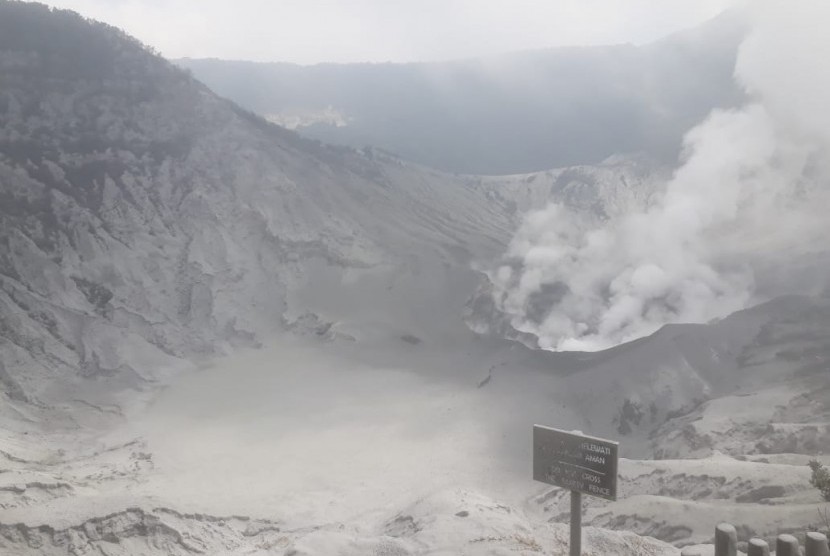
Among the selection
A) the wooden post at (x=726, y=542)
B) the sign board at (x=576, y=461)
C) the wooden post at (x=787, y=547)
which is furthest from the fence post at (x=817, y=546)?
the sign board at (x=576, y=461)

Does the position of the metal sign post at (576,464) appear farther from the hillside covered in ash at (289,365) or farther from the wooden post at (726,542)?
the hillside covered in ash at (289,365)

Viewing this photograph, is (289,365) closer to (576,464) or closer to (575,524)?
(575,524)

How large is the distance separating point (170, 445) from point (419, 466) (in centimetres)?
593

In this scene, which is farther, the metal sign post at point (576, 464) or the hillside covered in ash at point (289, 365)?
the hillside covered in ash at point (289, 365)

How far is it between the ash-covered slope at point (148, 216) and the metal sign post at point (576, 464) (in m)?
15.7

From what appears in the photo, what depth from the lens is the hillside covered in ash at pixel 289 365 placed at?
9.83 meters

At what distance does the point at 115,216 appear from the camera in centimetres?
2364

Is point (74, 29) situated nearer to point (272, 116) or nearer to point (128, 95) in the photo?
point (128, 95)

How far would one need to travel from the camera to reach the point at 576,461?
5074mm

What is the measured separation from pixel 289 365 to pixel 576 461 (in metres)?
16.1

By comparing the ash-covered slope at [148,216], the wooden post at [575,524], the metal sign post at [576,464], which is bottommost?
the wooden post at [575,524]

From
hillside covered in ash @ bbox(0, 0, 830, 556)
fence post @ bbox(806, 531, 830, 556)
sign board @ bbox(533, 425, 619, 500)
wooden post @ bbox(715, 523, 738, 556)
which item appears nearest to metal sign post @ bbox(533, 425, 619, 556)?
sign board @ bbox(533, 425, 619, 500)

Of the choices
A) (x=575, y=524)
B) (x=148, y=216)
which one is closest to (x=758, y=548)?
(x=575, y=524)

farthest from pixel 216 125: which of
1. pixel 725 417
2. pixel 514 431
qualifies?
pixel 725 417
